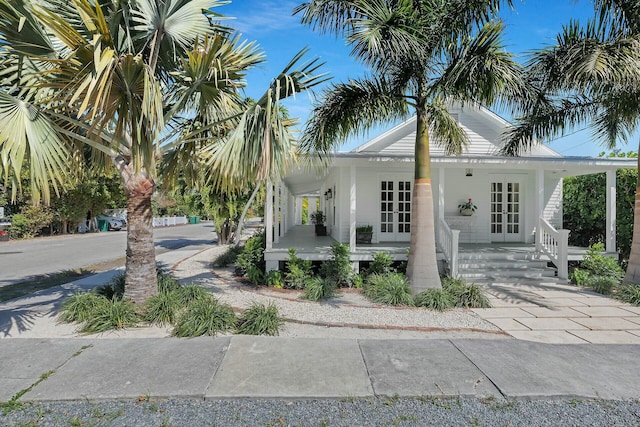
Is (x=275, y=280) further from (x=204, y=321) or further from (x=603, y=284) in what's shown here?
(x=603, y=284)

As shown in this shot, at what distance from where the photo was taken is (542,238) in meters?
9.75

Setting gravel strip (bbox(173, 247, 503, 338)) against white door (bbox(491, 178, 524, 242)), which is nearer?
gravel strip (bbox(173, 247, 503, 338))

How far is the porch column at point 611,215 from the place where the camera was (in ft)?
32.2

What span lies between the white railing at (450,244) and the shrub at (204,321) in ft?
18.6

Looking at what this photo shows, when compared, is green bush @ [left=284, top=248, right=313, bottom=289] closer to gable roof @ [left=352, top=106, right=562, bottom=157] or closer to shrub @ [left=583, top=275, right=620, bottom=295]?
gable roof @ [left=352, top=106, right=562, bottom=157]

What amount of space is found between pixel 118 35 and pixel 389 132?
8.76 m

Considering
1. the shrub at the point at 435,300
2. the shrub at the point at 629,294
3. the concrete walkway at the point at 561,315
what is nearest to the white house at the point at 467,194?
the concrete walkway at the point at 561,315

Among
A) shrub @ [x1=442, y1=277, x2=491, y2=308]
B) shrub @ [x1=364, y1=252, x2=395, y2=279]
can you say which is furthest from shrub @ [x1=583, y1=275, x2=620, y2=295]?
shrub @ [x1=364, y1=252, x2=395, y2=279]

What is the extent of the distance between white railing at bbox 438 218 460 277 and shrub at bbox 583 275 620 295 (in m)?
3.19

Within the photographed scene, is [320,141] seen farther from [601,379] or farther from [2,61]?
[601,379]

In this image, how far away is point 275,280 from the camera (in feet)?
27.7

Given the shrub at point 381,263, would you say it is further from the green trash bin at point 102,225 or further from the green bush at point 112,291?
the green trash bin at point 102,225

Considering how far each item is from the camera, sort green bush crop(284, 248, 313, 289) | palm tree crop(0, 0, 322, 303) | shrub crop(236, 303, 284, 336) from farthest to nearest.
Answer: green bush crop(284, 248, 313, 289)
shrub crop(236, 303, 284, 336)
palm tree crop(0, 0, 322, 303)

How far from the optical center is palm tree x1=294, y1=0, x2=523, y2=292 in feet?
20.5
